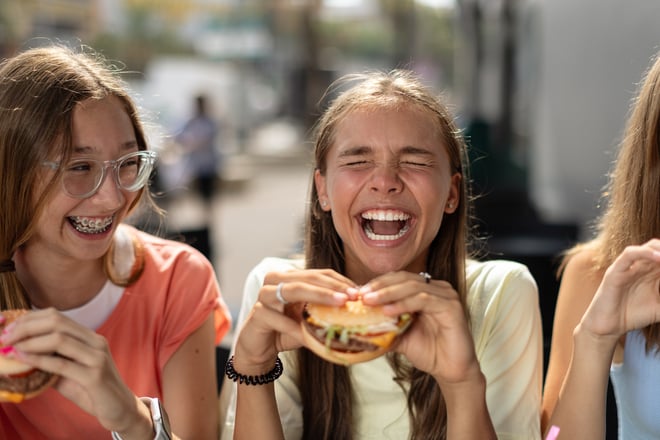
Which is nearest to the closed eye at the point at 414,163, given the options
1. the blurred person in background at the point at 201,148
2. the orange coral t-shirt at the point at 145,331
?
the orange coral t-shirt at the point at 145,331

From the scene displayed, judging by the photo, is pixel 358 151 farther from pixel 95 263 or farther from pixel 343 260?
pixel 95 263

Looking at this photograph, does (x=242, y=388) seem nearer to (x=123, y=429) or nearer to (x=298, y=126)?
(x=123, y=429)

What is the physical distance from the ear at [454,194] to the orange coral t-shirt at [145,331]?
2.66 feet

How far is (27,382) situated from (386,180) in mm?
1013

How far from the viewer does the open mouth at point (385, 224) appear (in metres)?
2.09

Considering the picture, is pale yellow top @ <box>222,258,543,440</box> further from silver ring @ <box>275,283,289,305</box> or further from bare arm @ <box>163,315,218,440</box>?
silver ring @ <box>275,283,289,305</box>

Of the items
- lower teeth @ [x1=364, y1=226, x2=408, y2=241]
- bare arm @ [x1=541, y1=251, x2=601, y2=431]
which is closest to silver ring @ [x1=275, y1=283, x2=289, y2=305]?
lower teeth @ [x1=364, y1=226, x2=408, y2=241]

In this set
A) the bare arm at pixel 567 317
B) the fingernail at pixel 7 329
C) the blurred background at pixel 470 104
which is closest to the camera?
the fingernail at pixel 7 329

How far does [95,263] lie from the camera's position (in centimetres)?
242

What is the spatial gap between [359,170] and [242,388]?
0.66 m

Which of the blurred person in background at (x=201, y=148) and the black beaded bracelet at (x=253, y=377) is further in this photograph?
the blurred person in background at (x=201, y=148)

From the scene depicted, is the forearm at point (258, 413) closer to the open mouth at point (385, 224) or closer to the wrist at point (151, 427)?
the wrist at point (151, 427)

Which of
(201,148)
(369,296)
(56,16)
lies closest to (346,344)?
(369,296)

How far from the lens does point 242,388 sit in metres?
2.02
